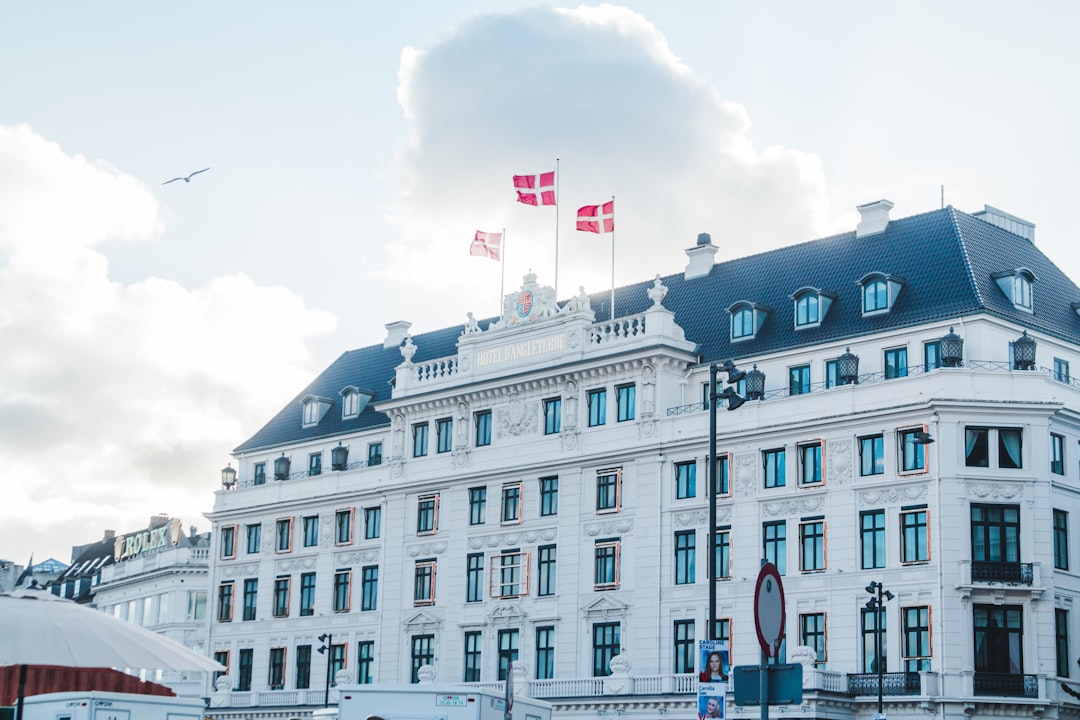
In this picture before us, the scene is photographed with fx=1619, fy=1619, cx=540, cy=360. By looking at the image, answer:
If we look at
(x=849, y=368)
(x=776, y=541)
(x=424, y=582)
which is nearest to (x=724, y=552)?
(x=776, y=541)

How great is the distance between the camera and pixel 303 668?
75625mm

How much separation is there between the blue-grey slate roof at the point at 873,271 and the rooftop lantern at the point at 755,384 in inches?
56.5

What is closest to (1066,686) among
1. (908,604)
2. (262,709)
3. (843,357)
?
(908,604)

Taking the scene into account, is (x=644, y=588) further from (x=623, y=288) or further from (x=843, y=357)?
(x=623, y=288)

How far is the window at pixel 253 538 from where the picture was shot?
81.1 metres

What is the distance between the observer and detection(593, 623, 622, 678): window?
207 ft

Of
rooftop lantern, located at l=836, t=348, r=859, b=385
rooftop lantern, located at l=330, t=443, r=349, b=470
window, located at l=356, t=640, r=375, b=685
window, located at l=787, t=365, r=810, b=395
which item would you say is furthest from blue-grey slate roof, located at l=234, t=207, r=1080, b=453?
window, located at l=356, t=640, r=375, b=685

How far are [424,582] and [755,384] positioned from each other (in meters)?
18.9

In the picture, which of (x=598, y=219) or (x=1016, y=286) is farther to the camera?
(x=598, y=219)

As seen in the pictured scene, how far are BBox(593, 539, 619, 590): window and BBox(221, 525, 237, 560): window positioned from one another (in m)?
25.0

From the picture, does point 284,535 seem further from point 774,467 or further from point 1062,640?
point 1062,640

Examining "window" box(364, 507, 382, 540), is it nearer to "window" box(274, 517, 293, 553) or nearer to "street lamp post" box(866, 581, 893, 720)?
"window" box(274, 517, 293, 553)

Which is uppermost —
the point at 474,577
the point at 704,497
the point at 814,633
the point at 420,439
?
the point at 420,439

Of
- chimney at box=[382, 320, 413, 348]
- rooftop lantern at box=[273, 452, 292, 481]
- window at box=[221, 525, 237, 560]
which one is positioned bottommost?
window at box=[221, 525, 237, 560]
